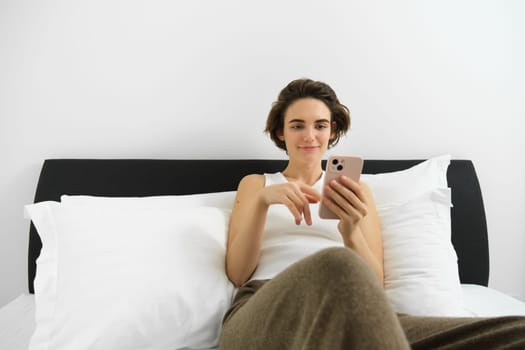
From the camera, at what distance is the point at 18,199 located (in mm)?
1455

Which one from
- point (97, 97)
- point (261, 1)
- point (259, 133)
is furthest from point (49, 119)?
point (261, 1)

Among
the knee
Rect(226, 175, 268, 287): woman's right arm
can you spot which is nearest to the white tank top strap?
Rect(226, 175, 268, 287): woman's right arm

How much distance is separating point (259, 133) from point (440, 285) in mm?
838

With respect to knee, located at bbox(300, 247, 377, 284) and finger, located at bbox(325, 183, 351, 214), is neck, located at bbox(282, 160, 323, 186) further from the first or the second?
knee, located at bbox(300, 247, 377, 284)

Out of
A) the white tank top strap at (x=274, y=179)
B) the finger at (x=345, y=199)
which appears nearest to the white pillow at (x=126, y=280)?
the white tank top strap at (x=274, y=179)

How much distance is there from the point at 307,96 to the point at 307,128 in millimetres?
120

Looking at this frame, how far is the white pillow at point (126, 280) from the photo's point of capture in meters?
0.91

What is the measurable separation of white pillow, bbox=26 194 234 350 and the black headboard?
Result: 10.8 inches

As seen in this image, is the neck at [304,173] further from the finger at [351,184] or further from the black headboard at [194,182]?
the finger at [351,184]

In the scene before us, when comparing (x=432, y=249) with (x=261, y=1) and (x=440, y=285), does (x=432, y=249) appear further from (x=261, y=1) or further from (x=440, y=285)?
(x=261, y=1)

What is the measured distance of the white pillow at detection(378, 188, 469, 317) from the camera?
109 cm

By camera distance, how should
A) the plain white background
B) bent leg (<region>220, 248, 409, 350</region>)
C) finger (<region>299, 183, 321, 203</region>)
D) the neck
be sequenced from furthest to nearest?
the plain white background
the neck
finger (<region>299, 183, 321, 203</region>)
bent leg (<region>220, 248, 409, 350</region>)

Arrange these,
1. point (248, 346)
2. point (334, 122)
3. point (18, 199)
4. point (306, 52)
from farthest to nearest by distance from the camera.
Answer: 1. point (306, 52)
2. point (18, 199)
3. point (334, 122)
4. point (248, 346)

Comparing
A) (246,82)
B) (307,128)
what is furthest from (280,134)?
(246,82)
